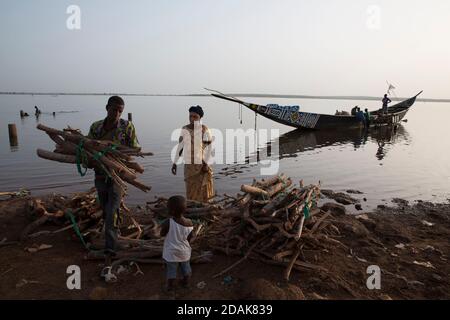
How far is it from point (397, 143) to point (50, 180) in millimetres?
21901

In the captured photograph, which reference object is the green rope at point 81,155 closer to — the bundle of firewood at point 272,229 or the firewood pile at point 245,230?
the firewood pile at point 245,230

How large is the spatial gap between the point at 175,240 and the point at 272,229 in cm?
151

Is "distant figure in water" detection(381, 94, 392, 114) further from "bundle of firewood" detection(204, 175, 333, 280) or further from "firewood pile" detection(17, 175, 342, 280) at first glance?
"bundle of firewood" detection(204, 175, 333, 280)

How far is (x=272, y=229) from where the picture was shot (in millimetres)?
4703

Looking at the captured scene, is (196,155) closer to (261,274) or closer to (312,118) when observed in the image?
(261,274)

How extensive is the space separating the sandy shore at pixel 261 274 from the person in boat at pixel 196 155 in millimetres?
1964

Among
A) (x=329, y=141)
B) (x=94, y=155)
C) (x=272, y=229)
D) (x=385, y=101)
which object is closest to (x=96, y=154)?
(x=94, y=155)

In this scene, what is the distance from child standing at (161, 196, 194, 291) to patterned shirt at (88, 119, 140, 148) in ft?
4.18

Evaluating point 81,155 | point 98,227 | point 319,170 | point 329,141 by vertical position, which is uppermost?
point 81,155

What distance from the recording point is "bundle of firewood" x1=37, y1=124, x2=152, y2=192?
172 inches

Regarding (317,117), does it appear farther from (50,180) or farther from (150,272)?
(150,272)

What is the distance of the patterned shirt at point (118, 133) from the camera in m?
4.55

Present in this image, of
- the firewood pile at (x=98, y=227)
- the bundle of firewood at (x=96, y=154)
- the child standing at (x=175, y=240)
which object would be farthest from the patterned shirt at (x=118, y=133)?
the firewood pile at (x=98, y=227)

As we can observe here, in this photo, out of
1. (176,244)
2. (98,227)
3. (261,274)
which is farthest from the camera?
(98,227)
